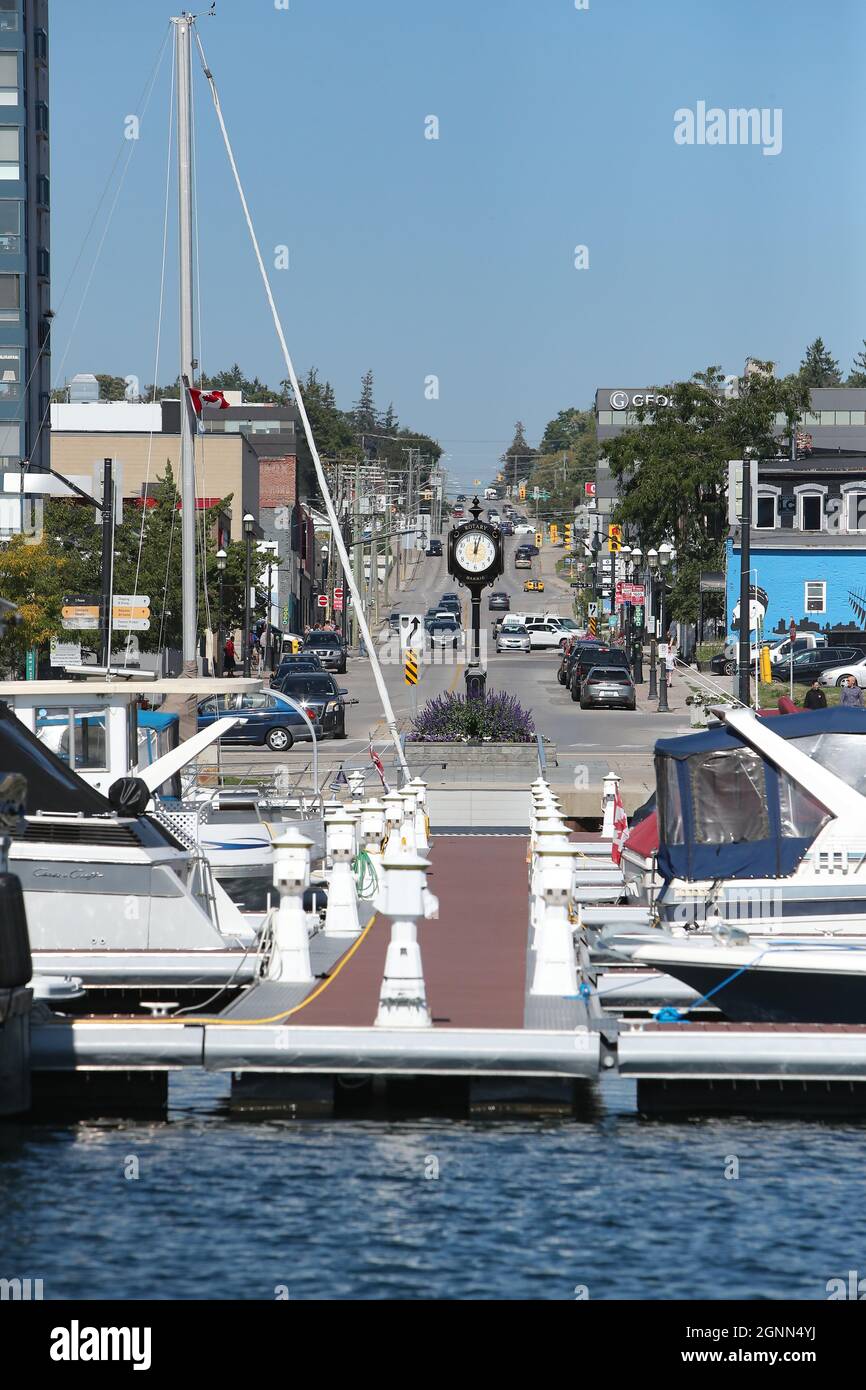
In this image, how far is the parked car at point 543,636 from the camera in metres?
101

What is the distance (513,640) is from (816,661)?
32.5 m

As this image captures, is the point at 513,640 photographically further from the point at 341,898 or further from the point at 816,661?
the point at 341,898

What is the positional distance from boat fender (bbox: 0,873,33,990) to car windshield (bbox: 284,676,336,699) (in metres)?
39.1

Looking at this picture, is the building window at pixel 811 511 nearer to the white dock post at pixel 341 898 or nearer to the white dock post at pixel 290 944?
the white dock post at pixel 341 898

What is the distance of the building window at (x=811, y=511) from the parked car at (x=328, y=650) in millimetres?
20994

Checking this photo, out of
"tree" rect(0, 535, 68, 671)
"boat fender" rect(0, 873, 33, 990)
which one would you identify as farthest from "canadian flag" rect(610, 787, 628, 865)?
"tree" rect(0, 535, 68, 671)

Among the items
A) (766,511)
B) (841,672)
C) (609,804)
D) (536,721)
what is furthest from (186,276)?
(766,511)

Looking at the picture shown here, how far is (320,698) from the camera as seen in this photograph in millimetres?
52594

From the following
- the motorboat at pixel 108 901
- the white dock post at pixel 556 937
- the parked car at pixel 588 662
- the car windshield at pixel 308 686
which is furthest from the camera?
the parked car at pixel 588 662

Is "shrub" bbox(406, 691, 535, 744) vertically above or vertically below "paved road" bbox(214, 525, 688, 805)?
above

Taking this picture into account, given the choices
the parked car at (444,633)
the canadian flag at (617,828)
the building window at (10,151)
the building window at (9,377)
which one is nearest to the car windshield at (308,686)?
the building window at (9,377)

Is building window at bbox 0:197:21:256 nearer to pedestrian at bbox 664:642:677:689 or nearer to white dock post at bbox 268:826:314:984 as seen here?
pedestrian at bbox 664:642:677:689

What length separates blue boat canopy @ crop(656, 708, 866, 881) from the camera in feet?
61.0

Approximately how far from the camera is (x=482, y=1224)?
12.1m
